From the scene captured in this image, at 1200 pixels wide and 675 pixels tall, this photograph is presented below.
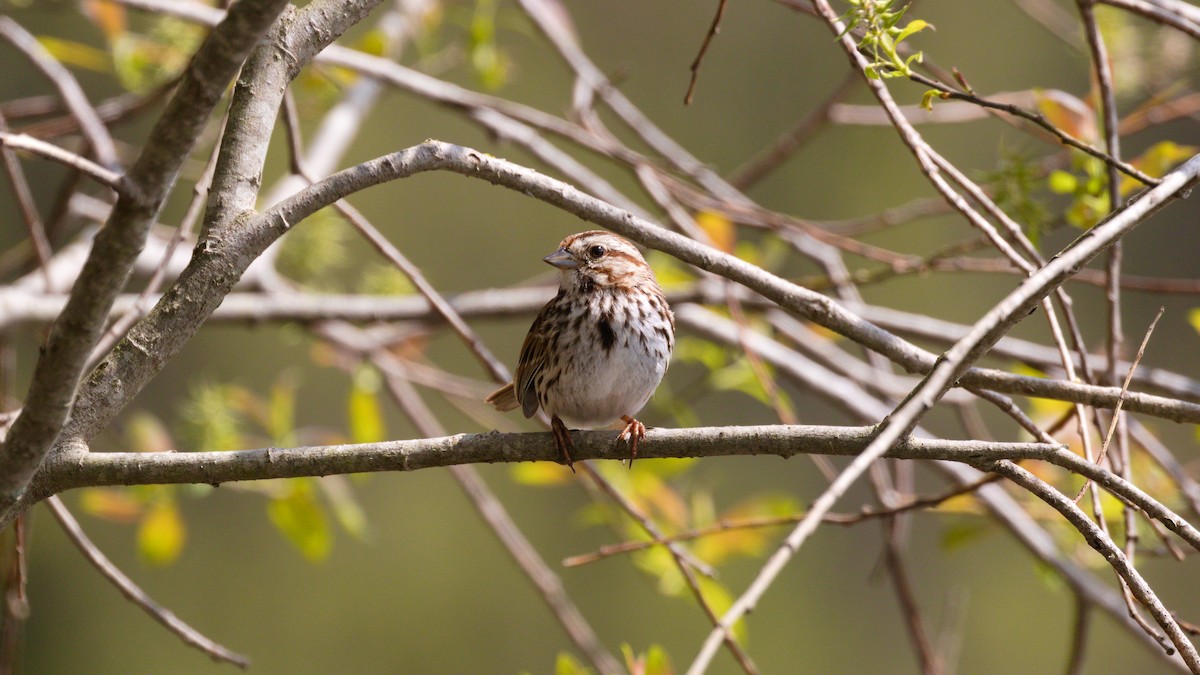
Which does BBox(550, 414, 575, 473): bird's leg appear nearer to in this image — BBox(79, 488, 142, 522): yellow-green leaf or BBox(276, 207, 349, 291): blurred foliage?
BBox(79, 488, 142, 522): yellow-green leaf

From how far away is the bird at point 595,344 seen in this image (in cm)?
252

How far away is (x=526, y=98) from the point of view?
7.32m

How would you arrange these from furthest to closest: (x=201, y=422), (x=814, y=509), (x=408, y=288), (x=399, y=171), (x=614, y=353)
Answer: (x=408, y=288) < (x=201, y=422) < (x=614, y=353) < (x=399, y=171) < (x=814, y=509)

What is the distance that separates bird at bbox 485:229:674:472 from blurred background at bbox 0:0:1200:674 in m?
3.40

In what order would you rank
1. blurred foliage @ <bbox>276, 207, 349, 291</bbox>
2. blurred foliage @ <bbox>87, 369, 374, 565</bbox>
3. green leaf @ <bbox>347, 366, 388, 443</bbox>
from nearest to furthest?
green leaf @ <bbox>347, 366, 388, 443</bbox>
blurred foliage @ <bbox>87, 369, 374, 565</bbox>
blurred foliage @ <bbox>276, 207, 349, 291</bbox>

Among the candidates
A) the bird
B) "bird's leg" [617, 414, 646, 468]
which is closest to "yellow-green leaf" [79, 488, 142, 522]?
the bird

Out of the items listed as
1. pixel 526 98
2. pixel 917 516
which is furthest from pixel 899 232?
pixel 526 98

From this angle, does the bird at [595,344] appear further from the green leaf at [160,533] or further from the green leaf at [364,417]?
the green leaf at [160,533]

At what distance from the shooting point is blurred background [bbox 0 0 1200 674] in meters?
6.37

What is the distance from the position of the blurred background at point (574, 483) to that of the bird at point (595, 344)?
11.1 ft

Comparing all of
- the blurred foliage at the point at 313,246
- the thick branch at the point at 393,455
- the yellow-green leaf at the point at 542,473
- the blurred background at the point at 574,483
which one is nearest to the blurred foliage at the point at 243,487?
the yellow-green leaf at the point at 542,473

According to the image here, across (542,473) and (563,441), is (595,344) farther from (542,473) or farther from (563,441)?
(542,473)

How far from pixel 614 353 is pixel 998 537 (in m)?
5.39

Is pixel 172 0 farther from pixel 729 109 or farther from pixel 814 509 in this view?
pixel 729 109
